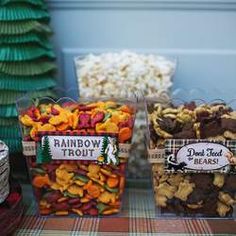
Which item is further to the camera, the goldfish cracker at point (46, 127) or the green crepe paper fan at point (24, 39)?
the green crepe paper fan at point (24, 39)

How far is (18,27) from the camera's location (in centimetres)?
76

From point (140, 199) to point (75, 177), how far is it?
0.17 m

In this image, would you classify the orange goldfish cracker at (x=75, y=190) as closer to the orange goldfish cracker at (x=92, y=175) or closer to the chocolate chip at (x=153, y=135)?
the orange goldfish cracker at (x=92, y=175)

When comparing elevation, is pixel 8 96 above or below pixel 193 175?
above

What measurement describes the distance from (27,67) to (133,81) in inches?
8.9

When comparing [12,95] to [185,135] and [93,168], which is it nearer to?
[93,168]

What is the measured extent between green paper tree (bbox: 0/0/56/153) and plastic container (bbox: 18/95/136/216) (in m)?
0.09

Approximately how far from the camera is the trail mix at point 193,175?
0.64 meters

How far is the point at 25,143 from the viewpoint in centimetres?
66

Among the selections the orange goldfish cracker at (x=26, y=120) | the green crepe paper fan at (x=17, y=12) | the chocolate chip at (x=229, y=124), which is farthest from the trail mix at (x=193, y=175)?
the green crepe paper fan at (x=17, y=12)

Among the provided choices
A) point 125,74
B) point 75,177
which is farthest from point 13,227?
point 125,74

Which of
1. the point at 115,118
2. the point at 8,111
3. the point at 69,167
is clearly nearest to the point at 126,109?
the point at 115,118

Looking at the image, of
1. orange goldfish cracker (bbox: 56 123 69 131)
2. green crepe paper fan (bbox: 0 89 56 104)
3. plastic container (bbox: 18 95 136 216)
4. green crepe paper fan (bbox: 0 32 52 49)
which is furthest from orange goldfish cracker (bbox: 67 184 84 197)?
green crepe paper fan (bbox: 0 32 52 49)

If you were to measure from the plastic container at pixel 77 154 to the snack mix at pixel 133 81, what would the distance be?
0.10 m
